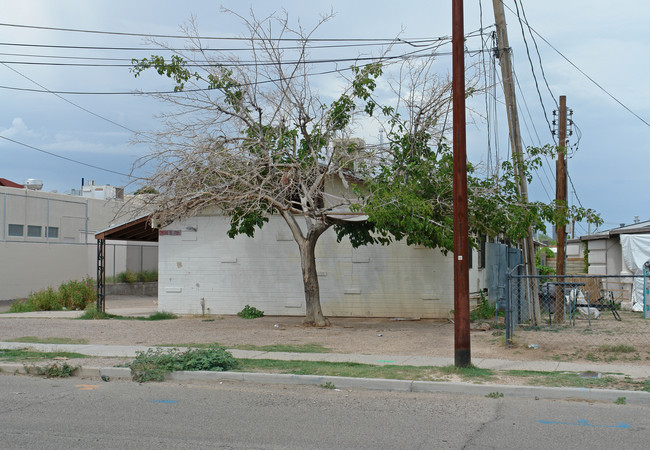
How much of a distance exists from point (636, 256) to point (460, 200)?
1506cm

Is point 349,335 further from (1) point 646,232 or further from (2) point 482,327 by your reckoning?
(1) point 646,232

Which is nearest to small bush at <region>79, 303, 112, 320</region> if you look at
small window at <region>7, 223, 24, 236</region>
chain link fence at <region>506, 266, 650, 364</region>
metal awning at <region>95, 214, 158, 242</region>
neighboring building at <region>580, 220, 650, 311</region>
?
metal awning at <region>95, 214, 158, 242</region>

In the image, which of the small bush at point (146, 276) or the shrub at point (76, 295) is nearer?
the shrub at point (76, 295)

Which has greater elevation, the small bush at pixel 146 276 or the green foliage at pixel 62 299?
the small bush at pixel 146 276

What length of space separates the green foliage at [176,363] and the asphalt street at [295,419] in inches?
19.9

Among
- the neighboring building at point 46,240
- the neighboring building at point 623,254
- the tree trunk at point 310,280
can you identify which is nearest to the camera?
the tree trunk at point 310,280

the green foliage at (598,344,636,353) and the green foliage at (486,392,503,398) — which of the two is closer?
the green foliage at (486,392,503,398)

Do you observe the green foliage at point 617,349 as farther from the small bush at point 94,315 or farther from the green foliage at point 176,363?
the small bush at point 94,315

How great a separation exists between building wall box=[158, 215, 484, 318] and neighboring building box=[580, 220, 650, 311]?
5677 millimetres

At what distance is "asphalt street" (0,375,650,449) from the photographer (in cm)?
654

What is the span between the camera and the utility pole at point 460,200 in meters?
9.98

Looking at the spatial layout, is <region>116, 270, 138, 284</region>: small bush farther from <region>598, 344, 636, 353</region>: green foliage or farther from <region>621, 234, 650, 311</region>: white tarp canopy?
<region>598, 344, 636, 353</region>: green foliage

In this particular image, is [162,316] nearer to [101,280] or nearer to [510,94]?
[101,280]

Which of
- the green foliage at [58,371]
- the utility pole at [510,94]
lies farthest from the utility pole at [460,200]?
the green foliage at [58,371]
